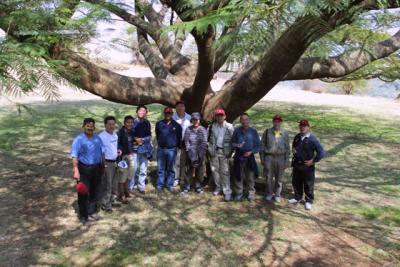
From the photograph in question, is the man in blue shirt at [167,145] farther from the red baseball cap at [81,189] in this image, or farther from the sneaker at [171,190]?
the red baseball cap at [81,189]

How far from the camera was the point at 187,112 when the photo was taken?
7781 millimetres

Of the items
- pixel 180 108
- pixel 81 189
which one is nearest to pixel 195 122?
pixel 180 108

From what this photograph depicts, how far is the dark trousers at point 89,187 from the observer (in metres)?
6.25

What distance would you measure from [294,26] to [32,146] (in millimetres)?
9135

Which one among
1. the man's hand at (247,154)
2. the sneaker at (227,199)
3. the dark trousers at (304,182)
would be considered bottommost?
the sneaker at (227,199)

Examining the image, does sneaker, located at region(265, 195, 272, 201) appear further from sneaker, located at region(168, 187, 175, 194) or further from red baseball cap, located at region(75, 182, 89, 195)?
red baseball cap, located at region(75, 182, 89, 195)

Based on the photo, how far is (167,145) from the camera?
756 centimetres

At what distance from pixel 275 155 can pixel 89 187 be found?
3.24m

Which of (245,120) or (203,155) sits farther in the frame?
(203,155)

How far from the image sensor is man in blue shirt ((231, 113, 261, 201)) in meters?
7.28

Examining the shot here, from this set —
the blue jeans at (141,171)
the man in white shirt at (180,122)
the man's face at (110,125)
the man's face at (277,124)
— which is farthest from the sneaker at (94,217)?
the man's face at (277,124)

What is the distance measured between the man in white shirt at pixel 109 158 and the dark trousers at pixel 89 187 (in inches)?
7.9

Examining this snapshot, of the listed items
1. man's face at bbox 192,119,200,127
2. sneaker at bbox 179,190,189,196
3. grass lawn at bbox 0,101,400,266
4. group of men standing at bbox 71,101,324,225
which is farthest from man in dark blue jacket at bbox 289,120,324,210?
sneaker at bbox 179,190,189,196

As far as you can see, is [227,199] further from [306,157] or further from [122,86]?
[122,86]
